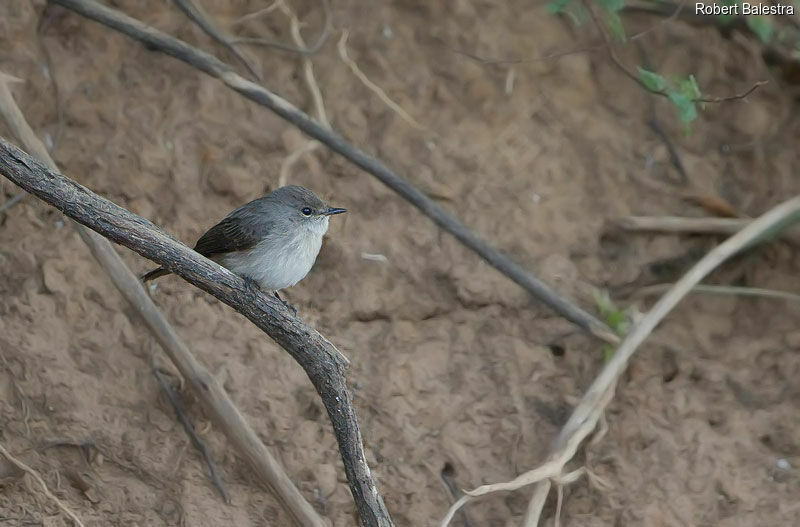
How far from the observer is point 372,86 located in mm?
6973

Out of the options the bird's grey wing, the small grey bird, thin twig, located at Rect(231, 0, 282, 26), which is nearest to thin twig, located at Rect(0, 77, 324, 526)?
the small grey bird

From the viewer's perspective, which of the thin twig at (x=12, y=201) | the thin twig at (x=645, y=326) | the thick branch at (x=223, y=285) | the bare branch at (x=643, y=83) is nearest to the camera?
the thick branch at (x=223, y=285)

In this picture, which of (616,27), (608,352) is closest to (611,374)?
(608,352)

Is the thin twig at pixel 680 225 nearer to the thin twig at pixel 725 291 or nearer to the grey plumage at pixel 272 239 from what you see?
the thin twig at pixel 725 291

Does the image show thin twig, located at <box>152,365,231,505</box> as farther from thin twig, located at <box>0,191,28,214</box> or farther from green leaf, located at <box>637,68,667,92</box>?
green leaf, located at <box>637,68,667,92</box>

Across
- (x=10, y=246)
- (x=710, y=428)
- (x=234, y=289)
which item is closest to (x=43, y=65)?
(x=10, y=246)

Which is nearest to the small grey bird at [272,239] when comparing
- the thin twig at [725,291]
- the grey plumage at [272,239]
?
the grey plumage at [272,239]

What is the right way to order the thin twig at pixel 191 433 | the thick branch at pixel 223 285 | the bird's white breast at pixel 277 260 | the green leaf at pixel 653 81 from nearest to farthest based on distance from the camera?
the thick branch at pixel 223 285, the bird's white breast at pixel 277 260, the green leaf at pixel 653 81, the thin twig at pixel 191 433

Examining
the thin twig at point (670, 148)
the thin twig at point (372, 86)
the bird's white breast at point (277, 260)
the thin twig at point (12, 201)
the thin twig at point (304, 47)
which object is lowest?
the thin twig at point (670, 148)

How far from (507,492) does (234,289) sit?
8.18 feet

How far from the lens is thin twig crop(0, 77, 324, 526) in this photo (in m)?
5.73

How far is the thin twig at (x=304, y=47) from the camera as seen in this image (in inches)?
273

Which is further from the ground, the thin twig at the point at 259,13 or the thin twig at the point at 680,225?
the thin twig at the point at 259,13

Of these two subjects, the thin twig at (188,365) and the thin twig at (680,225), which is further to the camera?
the thin twig at (680,225)
